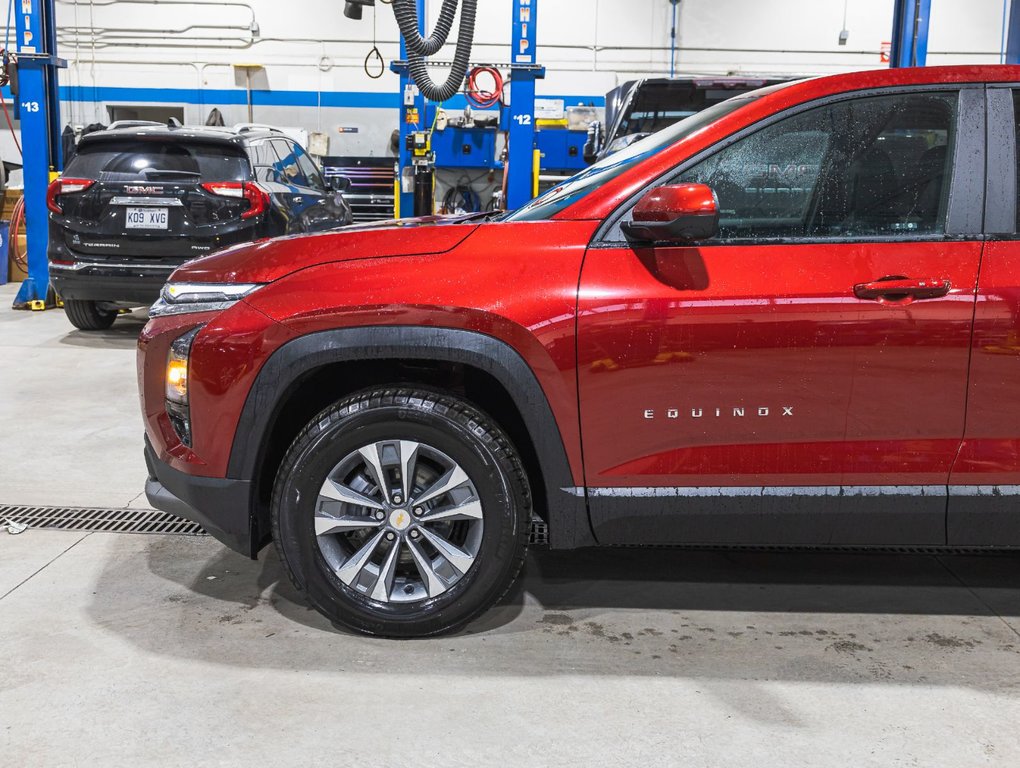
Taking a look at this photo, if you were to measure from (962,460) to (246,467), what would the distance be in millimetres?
1933

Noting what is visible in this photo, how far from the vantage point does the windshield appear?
2.91 metres

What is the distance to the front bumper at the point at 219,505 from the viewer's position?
2893 millimetres

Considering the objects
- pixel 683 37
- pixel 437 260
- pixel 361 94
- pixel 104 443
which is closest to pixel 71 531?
pixel 104 443

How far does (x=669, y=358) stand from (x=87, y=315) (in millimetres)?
6920

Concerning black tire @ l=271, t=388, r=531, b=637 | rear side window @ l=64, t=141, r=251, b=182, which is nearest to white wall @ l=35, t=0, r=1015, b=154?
rear side window @ l=64, t=141, r=251, b=182

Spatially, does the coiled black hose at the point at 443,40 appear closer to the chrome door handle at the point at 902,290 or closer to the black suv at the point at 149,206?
the black suv at the point at 149,206

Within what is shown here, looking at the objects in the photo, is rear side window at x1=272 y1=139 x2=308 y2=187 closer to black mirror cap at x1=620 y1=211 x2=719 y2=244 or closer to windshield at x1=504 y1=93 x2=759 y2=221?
windshield at x1=504 y1=93 x2=759 y2=221

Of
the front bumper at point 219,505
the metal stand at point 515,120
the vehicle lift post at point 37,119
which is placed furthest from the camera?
the vehicle lift post at point 37,119

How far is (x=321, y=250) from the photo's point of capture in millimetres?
2934

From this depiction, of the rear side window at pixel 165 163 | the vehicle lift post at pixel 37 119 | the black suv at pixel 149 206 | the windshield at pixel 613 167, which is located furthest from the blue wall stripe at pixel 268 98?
the windshield at pixel 613 167

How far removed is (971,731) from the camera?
2.47 meters

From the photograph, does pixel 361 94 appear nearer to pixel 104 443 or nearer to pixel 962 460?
pixel 104 443

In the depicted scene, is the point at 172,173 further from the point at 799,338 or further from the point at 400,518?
the point at 799,338

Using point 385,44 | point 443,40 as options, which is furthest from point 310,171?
point 385,44
